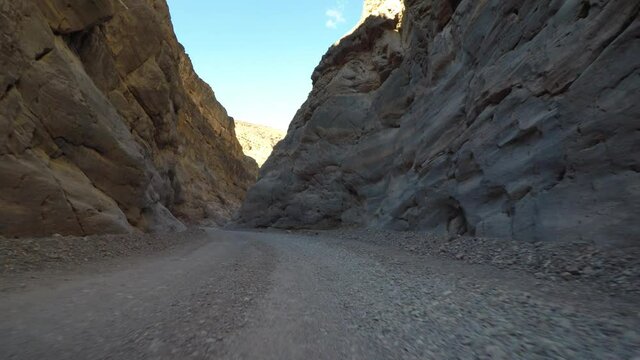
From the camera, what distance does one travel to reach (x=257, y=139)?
4700 inches

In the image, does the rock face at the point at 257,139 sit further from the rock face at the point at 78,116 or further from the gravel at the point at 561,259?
the gravel at the point at 561,259

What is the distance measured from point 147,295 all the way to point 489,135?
42.9ft

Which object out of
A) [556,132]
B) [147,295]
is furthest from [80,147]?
[556,132]

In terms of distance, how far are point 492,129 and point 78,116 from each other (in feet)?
55.0

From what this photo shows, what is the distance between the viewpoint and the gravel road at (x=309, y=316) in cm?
401

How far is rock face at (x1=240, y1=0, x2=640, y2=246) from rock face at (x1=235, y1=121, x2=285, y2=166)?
79.8 metres

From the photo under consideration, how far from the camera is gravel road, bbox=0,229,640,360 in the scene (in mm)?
4012

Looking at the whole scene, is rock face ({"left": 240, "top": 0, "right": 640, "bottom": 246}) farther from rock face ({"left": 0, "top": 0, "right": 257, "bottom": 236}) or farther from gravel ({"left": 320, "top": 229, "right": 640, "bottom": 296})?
rock face ({"left": 0, "top": 0, "right": 257, "bottom": 236})

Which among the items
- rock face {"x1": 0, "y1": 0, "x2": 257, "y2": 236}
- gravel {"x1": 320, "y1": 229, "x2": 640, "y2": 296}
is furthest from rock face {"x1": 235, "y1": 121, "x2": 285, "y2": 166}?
gravel {"x1": 320, "y1": 229, "x2": 640, "y2": 296}

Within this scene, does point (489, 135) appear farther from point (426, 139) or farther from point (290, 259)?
point (290, 259)

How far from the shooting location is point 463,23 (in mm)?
20578

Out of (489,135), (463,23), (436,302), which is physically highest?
(463,23)

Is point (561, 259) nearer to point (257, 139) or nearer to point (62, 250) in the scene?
point (62, 250)

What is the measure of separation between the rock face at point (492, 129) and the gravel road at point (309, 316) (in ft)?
10.6
